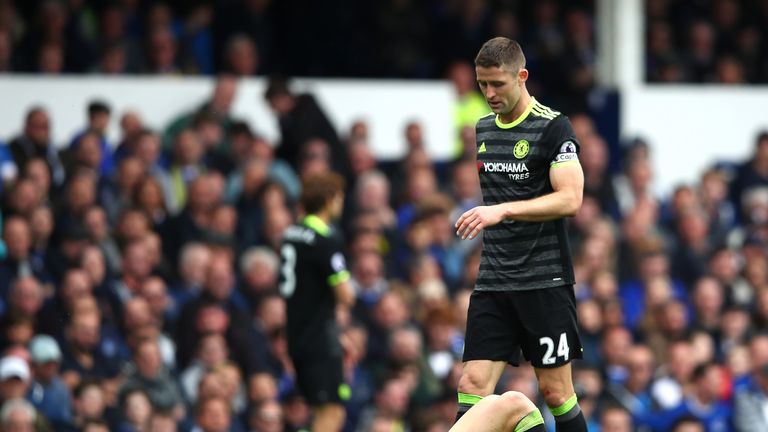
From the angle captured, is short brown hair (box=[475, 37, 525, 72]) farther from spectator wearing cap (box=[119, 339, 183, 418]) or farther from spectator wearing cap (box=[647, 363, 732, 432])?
spectator wearing cap (box=[647, 363, 732, 432])

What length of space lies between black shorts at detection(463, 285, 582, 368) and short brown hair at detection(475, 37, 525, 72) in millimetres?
1141

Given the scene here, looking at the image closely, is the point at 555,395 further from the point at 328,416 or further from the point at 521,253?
the point at 328,416

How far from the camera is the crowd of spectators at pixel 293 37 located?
1450cm

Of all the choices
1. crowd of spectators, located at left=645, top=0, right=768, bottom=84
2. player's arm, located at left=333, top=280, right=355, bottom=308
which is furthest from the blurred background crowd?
crowd of spectators, located at left=645, top=0, right=768, bottom=84

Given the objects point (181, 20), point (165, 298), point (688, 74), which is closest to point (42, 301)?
point (165, 298)

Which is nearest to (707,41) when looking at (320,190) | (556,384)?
(320,190)

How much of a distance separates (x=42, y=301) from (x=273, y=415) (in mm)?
1857

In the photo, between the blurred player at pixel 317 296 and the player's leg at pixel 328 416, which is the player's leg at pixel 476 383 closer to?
the blurred player at pixel 317 296

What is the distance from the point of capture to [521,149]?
7.92 meters

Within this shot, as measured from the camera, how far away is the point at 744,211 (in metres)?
16.9

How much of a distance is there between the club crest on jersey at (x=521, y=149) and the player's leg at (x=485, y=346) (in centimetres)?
71

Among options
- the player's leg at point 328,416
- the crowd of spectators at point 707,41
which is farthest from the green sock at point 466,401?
the crowd of spectators at point 707,41

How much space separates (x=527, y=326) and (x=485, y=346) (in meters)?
0.23

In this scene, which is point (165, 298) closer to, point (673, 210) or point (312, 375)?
point (312, 375)
